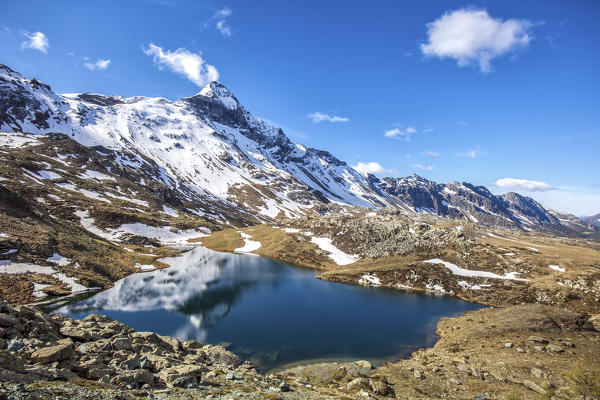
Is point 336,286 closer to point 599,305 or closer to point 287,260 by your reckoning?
point 287,260

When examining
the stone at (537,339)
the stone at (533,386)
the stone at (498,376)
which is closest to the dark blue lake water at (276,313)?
the stone at (498,376)

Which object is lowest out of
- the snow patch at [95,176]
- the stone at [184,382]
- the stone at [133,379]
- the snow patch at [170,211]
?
the stone at [184,382]

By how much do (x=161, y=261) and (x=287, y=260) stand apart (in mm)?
39210

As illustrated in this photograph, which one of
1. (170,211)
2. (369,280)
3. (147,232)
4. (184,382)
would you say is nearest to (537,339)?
(184,382)

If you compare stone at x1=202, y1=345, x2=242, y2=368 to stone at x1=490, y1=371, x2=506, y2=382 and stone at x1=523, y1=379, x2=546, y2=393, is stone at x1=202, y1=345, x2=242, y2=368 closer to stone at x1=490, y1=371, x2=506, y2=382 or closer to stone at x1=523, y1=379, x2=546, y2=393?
stone at x1=490, y1=371, x2=506, y2=382

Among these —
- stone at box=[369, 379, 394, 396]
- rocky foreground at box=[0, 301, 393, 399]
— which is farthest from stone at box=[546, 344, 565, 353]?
rocky foreground at box=[0, 301, 393, 399]

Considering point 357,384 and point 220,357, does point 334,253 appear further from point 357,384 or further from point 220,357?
point 357,384

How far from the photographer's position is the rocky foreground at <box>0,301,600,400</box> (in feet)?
46.3

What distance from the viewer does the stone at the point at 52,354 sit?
14.3m

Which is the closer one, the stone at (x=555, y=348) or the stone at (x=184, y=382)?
the stone at (x=184, y=382)

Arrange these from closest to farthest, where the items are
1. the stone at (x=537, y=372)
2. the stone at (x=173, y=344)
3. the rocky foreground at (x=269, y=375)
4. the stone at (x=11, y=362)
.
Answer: the stone at (x=11, y=362)
the rocky foreground at (x=269, y=375)
the stone at (x=537, y=372)
the stone at (x=173, y=344)

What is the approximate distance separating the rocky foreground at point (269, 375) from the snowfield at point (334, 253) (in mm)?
51004

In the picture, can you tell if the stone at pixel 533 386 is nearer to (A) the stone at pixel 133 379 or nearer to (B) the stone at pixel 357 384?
(B) the stone at pixel 357 384

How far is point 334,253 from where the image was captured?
94875 millimetres
